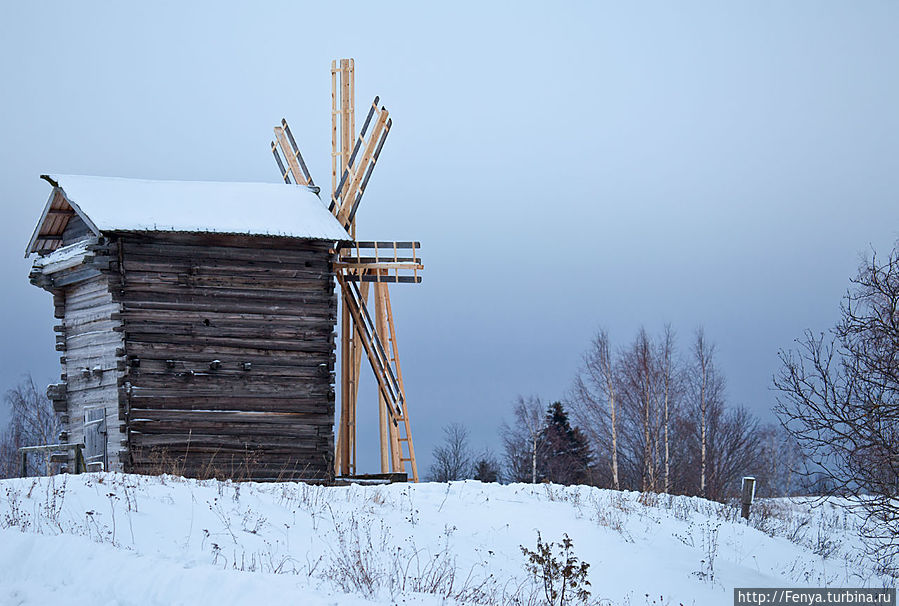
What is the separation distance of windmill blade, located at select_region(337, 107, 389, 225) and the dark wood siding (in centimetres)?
342

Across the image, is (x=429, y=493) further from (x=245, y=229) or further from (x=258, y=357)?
(x=245, y=229)

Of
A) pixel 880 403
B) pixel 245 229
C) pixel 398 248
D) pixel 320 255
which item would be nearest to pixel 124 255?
pixel 245 229

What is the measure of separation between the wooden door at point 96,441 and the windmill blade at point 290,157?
824 centimetres

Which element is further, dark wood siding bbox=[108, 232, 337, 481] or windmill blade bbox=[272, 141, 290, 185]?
windmill blade bbox=[272, 141, 290, 185]

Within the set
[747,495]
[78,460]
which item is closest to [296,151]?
[78,460]

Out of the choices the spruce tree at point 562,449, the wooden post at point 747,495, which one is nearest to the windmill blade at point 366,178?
the wooden post at point 747,495

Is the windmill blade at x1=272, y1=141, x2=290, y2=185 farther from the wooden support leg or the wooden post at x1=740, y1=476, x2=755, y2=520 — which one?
the wooden post at x1=740, y1=476, x2=755, y2=520

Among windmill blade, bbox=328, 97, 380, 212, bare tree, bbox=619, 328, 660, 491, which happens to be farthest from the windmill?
bare tree, bbox=619, 328, 660, 491

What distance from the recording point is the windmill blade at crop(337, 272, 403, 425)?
68.6ft

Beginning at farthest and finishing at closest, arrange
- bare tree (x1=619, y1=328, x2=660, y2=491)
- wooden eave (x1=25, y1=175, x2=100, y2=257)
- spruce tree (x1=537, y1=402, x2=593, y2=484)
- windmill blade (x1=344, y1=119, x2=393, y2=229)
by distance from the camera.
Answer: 1. spruce tree (x1=537, y1=402, x2=593, y2=484)
2. bare tree (x1=619, y1=328, x2=660, y2=491)
3. windmill blade (x1=344, y1=119, x2=393, y2=229)
4. wooden eave (x1=25, y1=175, x2=100, y2=257)

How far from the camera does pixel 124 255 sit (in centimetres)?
1661

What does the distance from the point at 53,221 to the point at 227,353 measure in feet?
16.6

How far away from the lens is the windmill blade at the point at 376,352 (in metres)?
20.9

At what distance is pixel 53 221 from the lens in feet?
60.8
